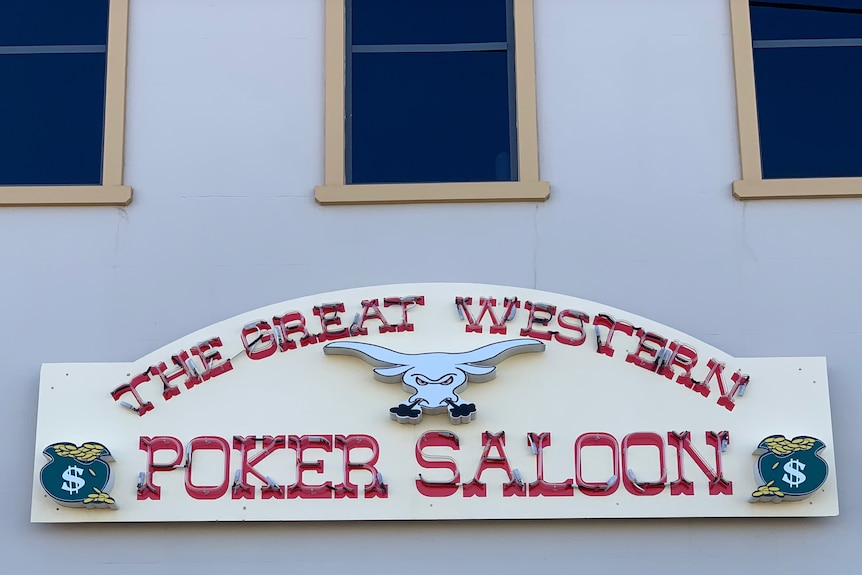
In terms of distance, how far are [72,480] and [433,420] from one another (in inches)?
81.0

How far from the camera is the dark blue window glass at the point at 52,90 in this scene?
8.85 metres

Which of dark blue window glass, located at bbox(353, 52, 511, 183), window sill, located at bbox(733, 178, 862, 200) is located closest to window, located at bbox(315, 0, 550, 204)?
dark blue window glass, located at bbox(353, 52, 511, 183)

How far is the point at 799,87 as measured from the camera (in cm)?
898

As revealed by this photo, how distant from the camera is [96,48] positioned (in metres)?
9.00

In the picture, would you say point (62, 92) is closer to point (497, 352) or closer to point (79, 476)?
point (79, 476)

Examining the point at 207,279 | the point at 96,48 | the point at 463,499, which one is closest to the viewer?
the point at 463,499

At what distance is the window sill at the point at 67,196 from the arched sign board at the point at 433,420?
3.40 feet

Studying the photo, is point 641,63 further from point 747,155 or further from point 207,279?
point 207,279

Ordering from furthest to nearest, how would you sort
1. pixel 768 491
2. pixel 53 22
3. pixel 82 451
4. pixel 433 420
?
pixel 53 22
pixel 433 420
pixel 82 451
pixel 768 491

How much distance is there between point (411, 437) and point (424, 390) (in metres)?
0.28

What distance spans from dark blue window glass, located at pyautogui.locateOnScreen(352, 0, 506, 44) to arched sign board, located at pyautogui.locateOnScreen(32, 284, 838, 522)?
1.85 metres

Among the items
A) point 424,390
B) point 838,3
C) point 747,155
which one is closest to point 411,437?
point 424,390

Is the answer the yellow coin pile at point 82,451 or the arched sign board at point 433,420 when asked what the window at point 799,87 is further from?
the yellow coin pile at point 82,451

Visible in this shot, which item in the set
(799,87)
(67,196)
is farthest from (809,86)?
(67,196)
